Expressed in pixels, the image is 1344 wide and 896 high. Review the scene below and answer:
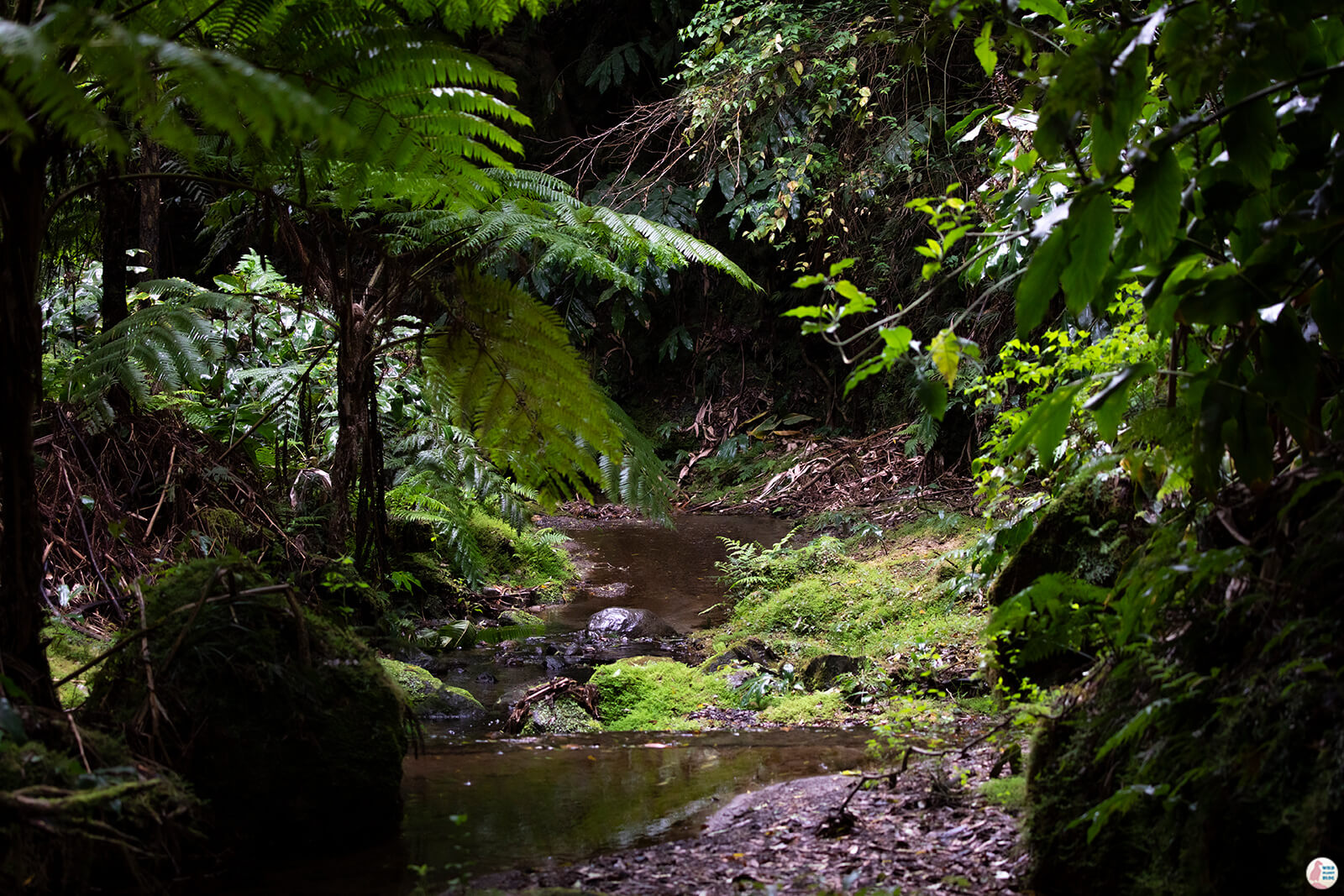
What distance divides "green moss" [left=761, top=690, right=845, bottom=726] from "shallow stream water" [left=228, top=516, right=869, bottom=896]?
292mm

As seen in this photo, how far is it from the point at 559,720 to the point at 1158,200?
3478 mm

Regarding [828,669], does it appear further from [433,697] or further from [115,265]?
[115,265]

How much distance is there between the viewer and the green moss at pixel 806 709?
420 centimetres

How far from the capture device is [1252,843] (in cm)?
152

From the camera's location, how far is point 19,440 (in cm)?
174

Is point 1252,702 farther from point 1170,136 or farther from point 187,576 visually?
point 187,576

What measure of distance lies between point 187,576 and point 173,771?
69 cm

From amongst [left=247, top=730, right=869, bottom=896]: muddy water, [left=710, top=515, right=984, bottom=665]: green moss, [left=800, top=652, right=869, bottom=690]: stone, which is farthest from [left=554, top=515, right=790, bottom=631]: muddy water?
[left=247, top=730, right=869, bottom=896]: muddy water

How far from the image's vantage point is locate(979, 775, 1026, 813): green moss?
2309 mm

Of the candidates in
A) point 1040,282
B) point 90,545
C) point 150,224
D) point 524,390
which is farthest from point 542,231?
point 150,224

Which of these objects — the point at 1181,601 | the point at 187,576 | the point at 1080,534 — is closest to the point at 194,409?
the point at 187,576

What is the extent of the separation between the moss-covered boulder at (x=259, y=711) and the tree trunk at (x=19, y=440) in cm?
30

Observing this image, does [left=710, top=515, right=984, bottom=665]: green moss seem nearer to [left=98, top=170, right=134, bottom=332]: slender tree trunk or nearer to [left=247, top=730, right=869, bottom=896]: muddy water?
[left=247, top=730, right=869, bottom=896]: muddy water

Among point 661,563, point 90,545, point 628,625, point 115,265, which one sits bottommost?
point 628,625
